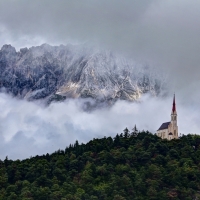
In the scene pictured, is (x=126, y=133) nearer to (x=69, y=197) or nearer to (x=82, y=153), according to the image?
(x=82, y=153)

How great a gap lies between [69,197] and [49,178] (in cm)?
1355

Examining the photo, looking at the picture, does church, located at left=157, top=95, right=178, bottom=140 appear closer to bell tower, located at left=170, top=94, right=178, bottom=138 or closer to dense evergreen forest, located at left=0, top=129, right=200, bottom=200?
bell tower, located at left=170, top=94, right=178, bottom=138

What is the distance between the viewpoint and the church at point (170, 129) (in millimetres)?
164625

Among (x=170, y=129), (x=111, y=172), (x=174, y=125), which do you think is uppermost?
(x=174, y=125)

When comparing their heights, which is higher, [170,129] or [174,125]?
[174,125]

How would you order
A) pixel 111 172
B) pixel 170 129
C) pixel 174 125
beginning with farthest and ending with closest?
pixel 174 125 < pixel 170 129 < pixel 111 172

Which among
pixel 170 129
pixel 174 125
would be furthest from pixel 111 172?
pixel 174 125

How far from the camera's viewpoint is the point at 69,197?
110812 millimetres

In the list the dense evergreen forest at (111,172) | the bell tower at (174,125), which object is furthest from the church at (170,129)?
the dense evergreen forest at (111,172)

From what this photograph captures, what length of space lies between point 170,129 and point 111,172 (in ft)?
147

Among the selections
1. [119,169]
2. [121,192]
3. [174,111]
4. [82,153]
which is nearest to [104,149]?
[82,153]

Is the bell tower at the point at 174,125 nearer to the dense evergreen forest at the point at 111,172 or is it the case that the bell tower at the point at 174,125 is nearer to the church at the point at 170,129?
the church at the point at 170,129

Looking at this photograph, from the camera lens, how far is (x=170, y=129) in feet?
545

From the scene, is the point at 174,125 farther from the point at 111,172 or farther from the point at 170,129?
the point at 111,172
